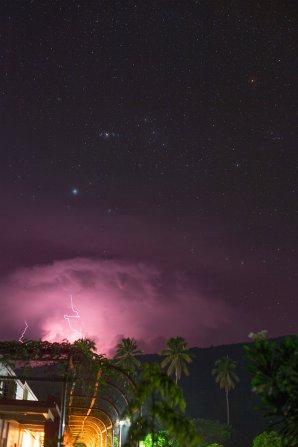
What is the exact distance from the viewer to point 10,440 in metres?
25.0

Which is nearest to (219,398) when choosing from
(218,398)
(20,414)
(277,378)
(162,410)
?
(218,398)

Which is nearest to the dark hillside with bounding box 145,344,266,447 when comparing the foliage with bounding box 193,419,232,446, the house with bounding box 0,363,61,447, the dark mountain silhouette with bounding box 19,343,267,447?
the dark mountain silhouette with bounding box 19,343,267,447

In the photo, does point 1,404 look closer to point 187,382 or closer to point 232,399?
point 232,399

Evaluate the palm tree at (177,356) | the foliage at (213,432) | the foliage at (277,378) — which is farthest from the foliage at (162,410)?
the palm tree at (177,356)

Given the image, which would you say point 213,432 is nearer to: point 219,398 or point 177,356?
point 177,356

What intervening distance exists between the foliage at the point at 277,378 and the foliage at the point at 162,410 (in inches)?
44.3

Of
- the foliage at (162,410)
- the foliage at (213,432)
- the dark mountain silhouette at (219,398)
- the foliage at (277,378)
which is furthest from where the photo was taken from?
the dark mountain silhouette at (219,398)

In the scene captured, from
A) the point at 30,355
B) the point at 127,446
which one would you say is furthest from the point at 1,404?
the point at 127,446

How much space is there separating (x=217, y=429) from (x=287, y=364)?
84210 millimetres

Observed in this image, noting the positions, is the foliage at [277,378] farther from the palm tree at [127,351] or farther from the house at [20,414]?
the palm tree at [127,351]

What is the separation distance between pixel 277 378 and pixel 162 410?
66.9 inches

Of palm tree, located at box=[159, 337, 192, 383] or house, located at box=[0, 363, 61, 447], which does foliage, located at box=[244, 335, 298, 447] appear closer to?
house, located at box=[0, 363, 61, 447]

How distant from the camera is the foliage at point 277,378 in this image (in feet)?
24.9

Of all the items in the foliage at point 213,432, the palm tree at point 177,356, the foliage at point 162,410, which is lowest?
the foliage at point 162,410
